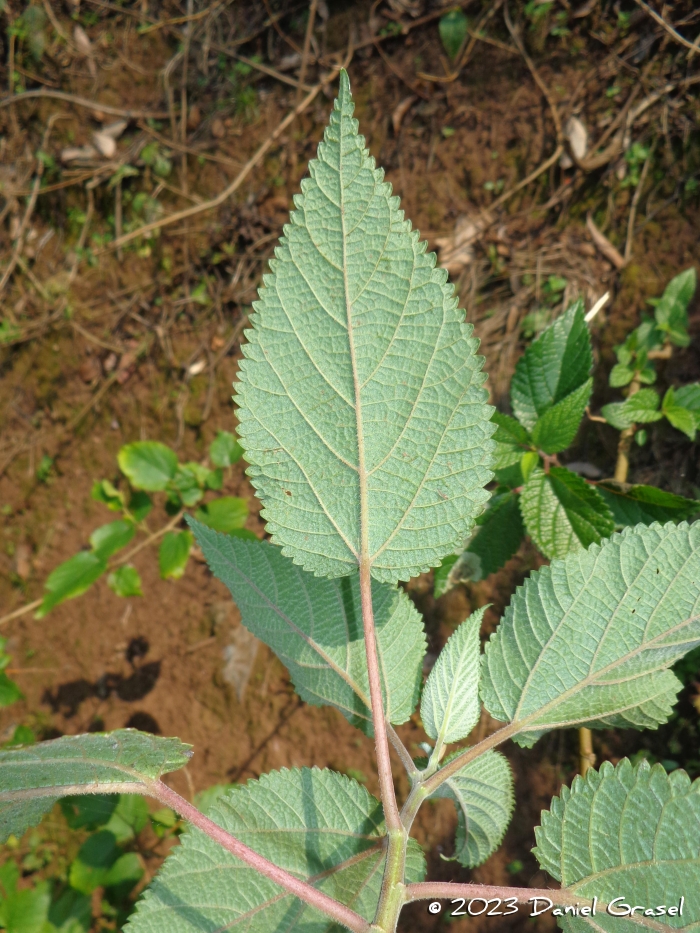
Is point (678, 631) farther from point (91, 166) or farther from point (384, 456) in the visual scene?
point (91, 166)

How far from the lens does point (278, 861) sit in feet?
3.21

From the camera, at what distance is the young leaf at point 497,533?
4.99ft

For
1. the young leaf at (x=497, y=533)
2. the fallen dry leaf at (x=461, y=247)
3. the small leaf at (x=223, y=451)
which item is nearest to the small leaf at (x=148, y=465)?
the small leaf at (x=223, y=451)

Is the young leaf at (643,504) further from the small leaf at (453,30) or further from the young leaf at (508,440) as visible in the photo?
the small leaf at (453,30)

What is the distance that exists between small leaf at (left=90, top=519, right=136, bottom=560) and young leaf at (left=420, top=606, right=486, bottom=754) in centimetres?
142

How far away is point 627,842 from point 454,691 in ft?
0.93

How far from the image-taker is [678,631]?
856mm

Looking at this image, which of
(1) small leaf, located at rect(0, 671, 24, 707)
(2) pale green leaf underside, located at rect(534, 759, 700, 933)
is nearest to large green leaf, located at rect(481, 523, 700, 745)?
(2) pale green leaf underside, located at rect(534, 759, 700, 933)

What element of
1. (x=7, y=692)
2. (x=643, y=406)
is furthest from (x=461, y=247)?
(x=7, y=692)

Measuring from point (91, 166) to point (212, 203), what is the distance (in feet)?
2.54

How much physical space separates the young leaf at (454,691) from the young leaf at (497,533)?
1.95 ft

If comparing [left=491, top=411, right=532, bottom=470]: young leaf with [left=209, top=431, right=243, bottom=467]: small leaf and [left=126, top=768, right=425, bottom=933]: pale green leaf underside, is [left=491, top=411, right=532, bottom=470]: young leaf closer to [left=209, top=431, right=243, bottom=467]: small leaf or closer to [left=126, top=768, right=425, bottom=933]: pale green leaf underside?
[left=126, top=768, right=425, bottom=933]: pale green leaf underside

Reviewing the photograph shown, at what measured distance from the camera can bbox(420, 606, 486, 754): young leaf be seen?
928 millimetres

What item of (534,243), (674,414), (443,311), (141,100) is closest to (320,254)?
(443,311)
